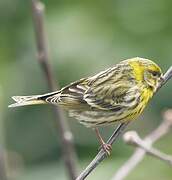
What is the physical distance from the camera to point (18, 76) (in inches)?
275

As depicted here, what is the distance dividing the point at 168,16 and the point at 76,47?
0.96 m

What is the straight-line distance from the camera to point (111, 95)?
16.4 feet

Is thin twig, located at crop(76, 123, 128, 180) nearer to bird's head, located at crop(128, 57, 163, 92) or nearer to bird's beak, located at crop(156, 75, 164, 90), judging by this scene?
bird's beak, located at crop(156, 75, 164, 90)

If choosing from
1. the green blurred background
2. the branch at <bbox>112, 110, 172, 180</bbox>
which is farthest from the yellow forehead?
the green blurred background

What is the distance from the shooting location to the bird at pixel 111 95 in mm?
4902

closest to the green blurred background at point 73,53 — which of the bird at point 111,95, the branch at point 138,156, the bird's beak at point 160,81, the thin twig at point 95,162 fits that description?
Answer: the bird at point 111,95

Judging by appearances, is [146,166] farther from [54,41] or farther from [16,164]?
[54,41]

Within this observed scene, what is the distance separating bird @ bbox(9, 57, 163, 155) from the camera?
4.90 meters

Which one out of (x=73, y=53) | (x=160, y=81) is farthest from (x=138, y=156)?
(x=73, y=53)

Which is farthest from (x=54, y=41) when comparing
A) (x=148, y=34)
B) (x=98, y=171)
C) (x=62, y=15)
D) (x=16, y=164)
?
(x=16, y=164)

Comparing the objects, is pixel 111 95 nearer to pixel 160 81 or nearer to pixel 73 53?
pixel 160 81

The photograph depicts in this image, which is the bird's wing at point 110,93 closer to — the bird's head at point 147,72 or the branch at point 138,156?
the bird's head at point 147,72

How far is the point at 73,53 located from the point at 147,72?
2.02 meters

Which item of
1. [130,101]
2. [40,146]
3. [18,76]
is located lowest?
[40,146]
